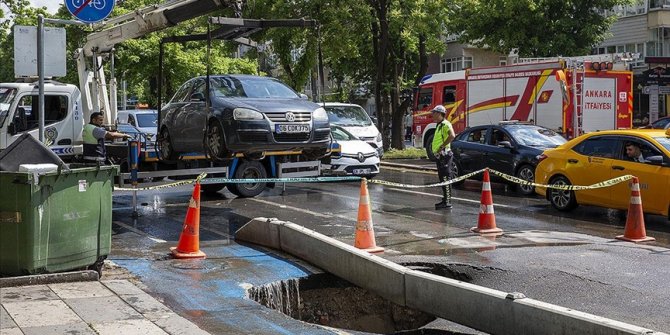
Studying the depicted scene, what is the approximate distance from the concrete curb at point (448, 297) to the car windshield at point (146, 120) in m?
14.6

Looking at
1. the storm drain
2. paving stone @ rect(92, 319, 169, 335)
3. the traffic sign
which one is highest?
the traffic sign

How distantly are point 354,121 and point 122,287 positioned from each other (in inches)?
636

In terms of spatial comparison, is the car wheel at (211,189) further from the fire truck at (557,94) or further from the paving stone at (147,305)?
the fire truck at (557,94)

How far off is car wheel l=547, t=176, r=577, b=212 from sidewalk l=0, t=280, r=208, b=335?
8.44 metres

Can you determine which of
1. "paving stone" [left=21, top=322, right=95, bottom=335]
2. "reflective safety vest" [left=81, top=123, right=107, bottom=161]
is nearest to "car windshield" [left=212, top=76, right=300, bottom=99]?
"reflective safety vest" [left=81, top=123, right=107, bottom=161]

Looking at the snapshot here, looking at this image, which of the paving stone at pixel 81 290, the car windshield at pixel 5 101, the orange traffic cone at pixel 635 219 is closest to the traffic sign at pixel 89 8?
the paving stone at pixel 81 290

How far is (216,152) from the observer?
41.0 feet

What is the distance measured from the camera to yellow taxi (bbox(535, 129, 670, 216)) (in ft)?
38.8

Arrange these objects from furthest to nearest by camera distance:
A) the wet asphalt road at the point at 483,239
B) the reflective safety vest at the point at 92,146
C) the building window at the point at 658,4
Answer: the building window at the point at 658,4 → the reflective safety vest at the point at 92,146 → the wet asphalt road at the point at 483,239

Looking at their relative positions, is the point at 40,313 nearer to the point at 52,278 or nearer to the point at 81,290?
the point at 81,290

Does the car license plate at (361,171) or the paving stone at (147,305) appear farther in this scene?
the car license plate at (361,171)

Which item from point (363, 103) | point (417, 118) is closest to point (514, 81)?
point (417, 118)

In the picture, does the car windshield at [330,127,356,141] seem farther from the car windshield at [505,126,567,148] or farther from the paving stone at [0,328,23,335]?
the paving stone at [0,328,23,335]

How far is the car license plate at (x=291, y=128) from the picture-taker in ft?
40.6
